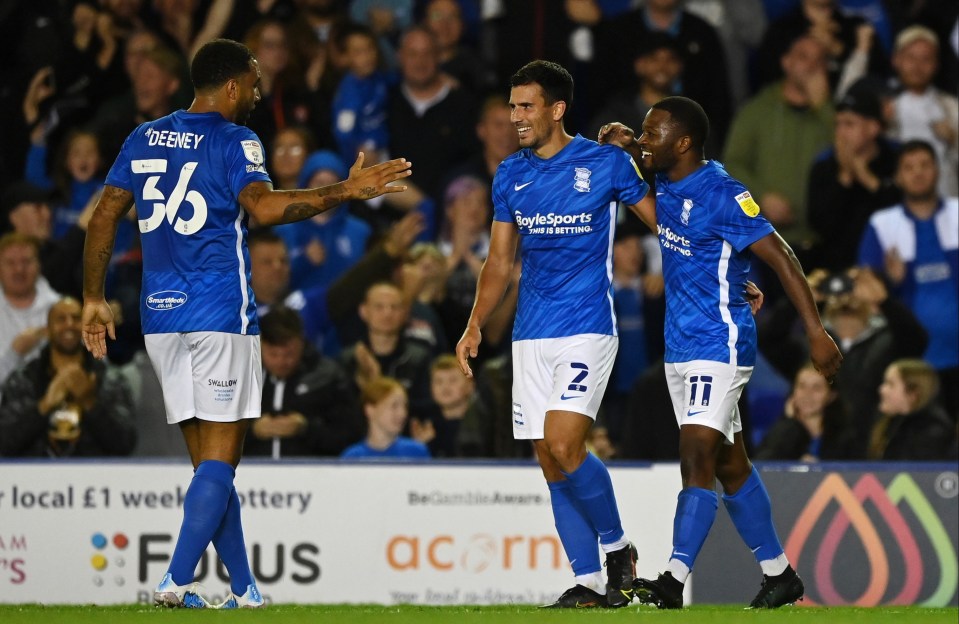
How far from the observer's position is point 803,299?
23.8ft

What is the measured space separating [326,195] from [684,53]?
22.6ft

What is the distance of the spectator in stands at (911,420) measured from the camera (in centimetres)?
1077

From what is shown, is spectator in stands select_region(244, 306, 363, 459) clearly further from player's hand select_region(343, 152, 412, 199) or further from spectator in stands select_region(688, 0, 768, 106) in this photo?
spectator in stands select_region(688, 0, 768, 106)

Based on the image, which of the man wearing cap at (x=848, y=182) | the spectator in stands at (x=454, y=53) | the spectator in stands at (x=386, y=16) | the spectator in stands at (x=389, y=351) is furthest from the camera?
the spectator in stands at (x=386, y=16)

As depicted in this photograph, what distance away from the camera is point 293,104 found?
45.1 feet

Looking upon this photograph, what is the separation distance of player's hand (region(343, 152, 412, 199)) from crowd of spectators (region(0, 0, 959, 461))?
4003 mm

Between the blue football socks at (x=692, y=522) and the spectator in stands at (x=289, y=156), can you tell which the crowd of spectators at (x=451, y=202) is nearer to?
the spectator in stands at (x=289, y=156)

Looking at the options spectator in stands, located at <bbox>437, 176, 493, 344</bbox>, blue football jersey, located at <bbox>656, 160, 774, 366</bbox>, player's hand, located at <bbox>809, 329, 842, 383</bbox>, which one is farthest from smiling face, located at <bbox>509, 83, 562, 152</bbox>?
spectator in stands, located at <bbox>437, 176, 493, 344</bbox>

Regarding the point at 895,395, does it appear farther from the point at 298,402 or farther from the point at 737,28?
the point at 737,28

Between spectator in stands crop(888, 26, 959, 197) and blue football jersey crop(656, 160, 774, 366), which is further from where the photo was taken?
spectator in stands crop(888, 26, 959, 197)

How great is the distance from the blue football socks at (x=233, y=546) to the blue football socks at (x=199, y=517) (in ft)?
0.67

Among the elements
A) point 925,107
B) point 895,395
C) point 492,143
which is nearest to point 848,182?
point 925,107

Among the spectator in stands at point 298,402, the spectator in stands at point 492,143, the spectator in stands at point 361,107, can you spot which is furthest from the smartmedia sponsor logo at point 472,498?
the spectator in stands at point 361,107

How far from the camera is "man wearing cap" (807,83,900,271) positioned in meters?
12.6
